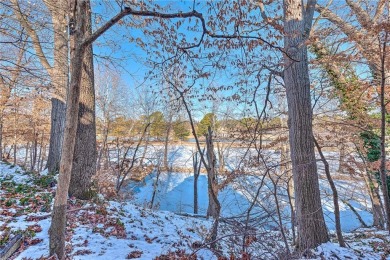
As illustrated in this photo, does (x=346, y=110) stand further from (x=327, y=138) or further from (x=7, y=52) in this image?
(x=7, y=52)

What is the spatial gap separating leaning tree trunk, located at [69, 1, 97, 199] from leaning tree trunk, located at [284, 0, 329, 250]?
351cm

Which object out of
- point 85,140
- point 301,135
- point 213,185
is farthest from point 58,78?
point 301,135

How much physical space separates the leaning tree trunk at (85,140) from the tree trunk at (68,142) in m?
2.14

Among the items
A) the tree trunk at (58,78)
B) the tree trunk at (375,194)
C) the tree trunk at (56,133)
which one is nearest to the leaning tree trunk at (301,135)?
the tree trunk at (375,194)

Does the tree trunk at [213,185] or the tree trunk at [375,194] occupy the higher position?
the tree trunk at [213,185]

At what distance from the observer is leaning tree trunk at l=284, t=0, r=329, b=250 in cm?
352

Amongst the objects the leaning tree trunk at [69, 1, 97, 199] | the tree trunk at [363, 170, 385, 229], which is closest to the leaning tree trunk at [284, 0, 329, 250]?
the leaning tree trunk at [69, 1, 97, 199]

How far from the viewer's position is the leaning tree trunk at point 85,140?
4156 millimetres

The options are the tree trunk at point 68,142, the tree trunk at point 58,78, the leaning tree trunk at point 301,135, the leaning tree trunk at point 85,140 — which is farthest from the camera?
the tree trunk at point 58,78

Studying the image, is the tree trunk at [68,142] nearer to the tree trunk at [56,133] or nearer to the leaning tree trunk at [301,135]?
the leaning tree trunk at [301,135]

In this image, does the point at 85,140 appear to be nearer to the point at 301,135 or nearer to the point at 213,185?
the point at 213,185

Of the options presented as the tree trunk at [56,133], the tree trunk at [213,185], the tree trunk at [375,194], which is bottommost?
the tree trunk at [375,194]

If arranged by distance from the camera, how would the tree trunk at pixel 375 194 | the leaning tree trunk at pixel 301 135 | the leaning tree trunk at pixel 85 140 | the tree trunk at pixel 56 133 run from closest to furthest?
the leaning tree trunk at pixel 301 135 → the leaning tree trunk at pixel 85 140 → the tree trunk at pixel 56 133 → the tree trunk at pixel 375 194

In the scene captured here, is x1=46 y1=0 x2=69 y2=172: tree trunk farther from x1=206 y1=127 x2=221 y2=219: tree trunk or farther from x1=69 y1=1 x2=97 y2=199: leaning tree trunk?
x1=206 y1=127 x2=221 y2=219: tree trunk
